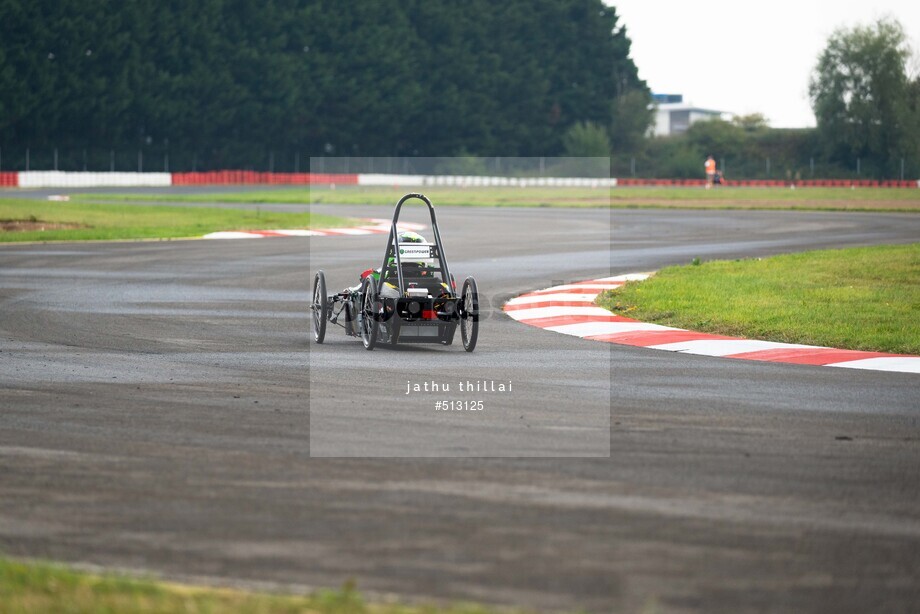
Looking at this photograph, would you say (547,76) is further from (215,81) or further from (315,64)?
(215,81)

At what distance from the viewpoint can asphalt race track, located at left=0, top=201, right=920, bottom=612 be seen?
5484 millimetres

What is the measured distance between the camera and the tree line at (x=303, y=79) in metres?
75.6

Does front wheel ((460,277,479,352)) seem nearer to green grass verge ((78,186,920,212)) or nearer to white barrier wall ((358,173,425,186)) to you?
green grass verge ((78,186,920,212))

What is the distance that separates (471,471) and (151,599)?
8.55 ft

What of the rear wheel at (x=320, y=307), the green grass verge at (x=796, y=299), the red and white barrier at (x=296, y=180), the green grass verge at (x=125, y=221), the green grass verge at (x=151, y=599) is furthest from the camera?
the red and white barrier at (x=296, y=180)

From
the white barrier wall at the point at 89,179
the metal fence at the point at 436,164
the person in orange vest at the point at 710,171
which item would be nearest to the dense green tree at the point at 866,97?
the metal fence at the point at 436,164

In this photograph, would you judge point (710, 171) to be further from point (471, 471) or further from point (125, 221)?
point (471, 471)

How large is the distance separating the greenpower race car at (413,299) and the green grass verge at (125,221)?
19468 millimetres

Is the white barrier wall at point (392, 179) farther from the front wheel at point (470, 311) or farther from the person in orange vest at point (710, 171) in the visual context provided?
the front wheel at point (470, 311)

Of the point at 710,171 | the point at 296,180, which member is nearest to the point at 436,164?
the point at 296,180

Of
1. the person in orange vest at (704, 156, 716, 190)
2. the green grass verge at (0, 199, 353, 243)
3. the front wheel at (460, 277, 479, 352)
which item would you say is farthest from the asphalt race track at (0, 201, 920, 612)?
the person in orange vest at (704, 156, 716, 190)

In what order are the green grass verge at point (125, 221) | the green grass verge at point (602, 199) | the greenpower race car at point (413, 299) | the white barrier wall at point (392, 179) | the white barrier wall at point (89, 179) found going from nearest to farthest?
the greenpower race car at point (413, 299), the green grass verge at point (125, 221), the green grass verge at point (602, 199), the white barrier wall at point (89, 179), the white barrier wall at point (392, 179)

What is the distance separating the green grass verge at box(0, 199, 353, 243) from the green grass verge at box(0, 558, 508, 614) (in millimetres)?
26396

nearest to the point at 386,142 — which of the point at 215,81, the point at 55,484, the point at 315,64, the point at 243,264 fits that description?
the point at 315,64
